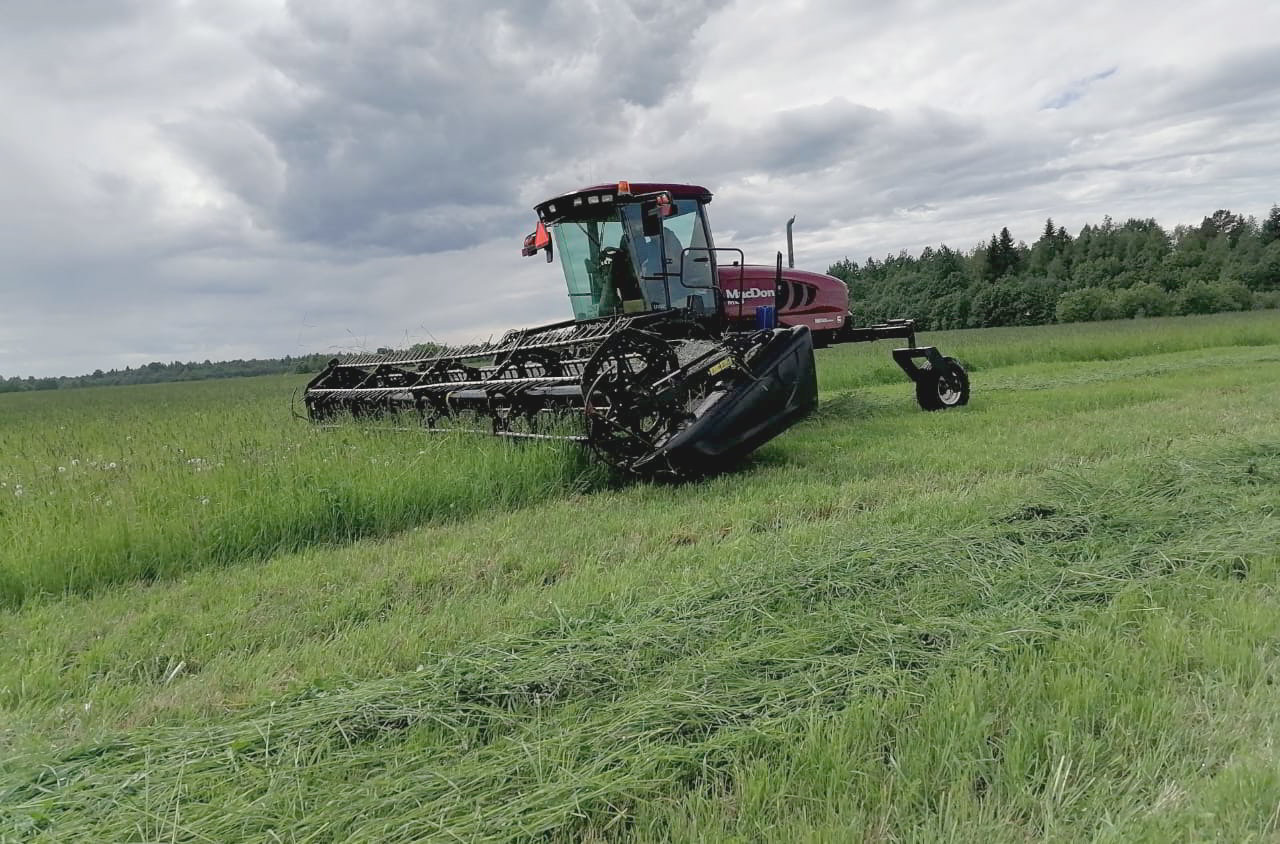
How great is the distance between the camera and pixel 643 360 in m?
5.83

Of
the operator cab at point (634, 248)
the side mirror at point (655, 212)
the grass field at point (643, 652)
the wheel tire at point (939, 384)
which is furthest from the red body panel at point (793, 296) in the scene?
the grass field at point (643, 652)

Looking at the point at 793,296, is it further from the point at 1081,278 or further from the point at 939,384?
the point at 1081,278

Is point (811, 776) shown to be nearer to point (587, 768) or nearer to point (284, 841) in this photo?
point (587, 768)

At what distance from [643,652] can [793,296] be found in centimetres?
819

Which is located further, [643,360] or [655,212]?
[655,212]

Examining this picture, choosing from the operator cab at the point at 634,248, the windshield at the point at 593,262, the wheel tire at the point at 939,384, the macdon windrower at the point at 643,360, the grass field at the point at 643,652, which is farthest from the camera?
the wheel tire at the point at 939,384

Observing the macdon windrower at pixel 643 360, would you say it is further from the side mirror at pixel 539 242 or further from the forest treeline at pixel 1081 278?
the forest treeline at pixel 1081 278

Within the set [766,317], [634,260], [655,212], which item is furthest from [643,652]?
[766,317]

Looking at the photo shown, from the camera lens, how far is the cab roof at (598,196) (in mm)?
7348

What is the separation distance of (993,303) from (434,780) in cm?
5461

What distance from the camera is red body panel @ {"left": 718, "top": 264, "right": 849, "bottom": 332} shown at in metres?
8.97

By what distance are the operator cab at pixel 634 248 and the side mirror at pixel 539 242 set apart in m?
0.10

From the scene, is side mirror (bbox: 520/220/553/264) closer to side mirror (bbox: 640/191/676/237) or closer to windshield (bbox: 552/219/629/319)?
windshield (bbox: 552/219/629/319)

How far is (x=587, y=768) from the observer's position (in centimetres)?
181
